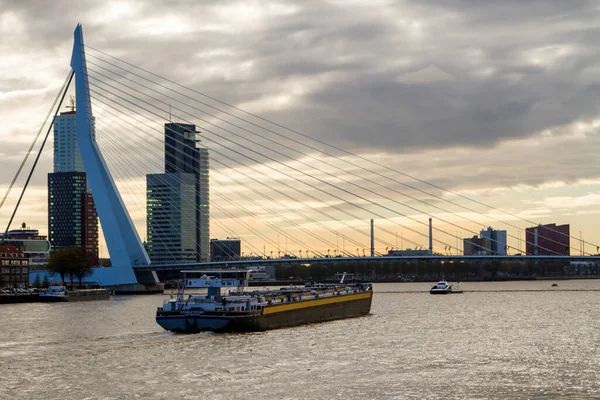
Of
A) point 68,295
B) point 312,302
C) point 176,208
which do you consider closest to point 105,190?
point 68,295

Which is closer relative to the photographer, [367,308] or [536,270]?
[367,308]

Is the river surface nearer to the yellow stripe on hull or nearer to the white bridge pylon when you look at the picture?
the yellow stripe on hull

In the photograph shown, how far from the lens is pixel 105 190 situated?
75312 millimetres

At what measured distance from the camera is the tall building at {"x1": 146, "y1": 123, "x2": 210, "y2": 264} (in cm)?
14850

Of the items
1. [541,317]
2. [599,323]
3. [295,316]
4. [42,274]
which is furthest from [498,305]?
[42,274]

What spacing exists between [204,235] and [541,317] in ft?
438

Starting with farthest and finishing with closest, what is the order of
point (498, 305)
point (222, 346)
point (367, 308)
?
point (498, 305) < point (367, 308) < point (222, 346)

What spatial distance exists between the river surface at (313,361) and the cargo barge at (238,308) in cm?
81

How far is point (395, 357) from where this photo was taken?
31234mm

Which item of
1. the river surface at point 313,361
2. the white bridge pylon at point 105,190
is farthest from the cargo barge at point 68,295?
the river surface at point 313,361

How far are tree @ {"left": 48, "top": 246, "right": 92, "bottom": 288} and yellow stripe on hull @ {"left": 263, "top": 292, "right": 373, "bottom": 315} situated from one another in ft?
151

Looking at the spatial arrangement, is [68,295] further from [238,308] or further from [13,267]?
[238,308]

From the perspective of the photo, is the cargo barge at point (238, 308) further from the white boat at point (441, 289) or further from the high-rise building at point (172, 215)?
the high-rise building at point (172, 215)

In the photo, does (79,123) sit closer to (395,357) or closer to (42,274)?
(42,274)
